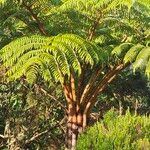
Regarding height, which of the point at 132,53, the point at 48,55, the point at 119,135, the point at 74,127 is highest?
the point at 132,53

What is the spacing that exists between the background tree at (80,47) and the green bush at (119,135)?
28.7 inches

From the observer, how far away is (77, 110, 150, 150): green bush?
507 cm

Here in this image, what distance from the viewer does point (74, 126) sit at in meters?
6.99

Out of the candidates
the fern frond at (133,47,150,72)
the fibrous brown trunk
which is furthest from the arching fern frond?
the fibrous brown trunk

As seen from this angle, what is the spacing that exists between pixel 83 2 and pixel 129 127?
5.81 feet

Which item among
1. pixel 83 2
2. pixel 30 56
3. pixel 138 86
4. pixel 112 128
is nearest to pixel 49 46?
pixel 30 56

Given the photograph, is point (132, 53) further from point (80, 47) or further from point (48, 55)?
point (48, 55)

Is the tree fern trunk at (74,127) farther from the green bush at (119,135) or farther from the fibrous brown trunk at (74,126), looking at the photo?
the green bush at (119,135)

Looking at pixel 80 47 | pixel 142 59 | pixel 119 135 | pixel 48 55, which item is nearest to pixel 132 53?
Answer: pixel 142 59

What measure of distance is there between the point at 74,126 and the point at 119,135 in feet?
6.34

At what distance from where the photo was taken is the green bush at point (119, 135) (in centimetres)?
507

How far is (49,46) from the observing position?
577 centimetres

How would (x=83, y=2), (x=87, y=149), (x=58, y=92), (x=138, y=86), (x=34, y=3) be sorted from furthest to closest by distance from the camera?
(x=138, y=86), (x=58, y=92), (x=34, y=3), (x=83, y=2), (x=87, y=149)

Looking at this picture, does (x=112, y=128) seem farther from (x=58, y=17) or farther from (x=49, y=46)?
(x=58, y=17)
